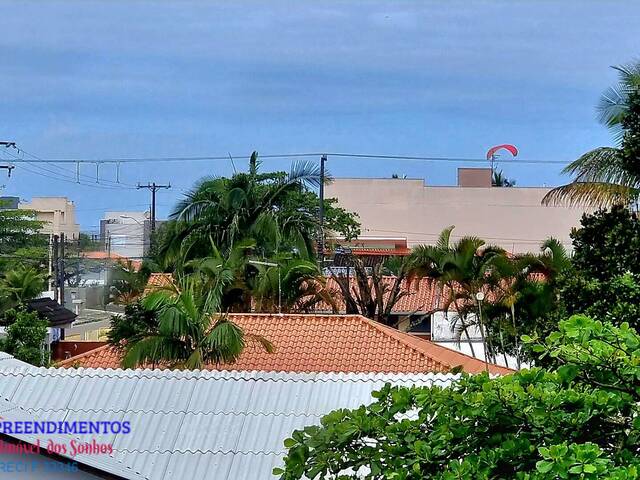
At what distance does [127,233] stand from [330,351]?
63.7 meters

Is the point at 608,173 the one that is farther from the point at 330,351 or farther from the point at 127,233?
the point at 127,233

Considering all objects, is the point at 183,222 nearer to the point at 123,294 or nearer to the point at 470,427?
the point at 123,294

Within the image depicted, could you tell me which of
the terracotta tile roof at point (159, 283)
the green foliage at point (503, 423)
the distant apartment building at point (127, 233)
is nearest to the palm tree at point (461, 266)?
the terracotta tile roof at point (159, 283)

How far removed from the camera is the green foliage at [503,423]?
4.20m

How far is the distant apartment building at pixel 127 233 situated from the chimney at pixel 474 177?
25116mm

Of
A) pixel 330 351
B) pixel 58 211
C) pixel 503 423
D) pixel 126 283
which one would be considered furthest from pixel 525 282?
pixel 58 211

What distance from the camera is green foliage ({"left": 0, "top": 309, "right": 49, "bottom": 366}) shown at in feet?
68.6

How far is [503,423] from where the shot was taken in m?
4.34

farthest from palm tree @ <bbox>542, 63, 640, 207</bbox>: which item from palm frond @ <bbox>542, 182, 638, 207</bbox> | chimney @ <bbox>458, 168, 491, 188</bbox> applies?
chimney @ <bbox>458, 168, 491, 188</bbox>

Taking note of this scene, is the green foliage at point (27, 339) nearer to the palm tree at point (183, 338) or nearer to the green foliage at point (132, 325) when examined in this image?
the green foliage at point (132, 325)

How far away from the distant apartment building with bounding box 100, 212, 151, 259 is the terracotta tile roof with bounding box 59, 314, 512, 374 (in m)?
48.4

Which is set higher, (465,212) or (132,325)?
(465,212)

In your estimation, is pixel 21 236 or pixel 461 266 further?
pixel 21 236

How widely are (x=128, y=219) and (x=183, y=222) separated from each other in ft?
208
